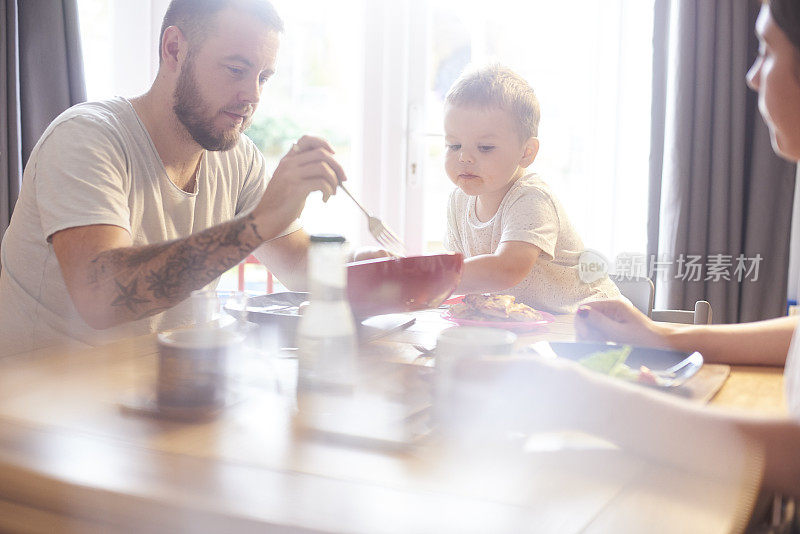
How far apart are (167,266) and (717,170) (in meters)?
2.25

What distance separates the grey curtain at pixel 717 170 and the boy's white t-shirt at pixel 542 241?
0.96 meters

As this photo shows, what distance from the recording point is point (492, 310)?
55.2 inches

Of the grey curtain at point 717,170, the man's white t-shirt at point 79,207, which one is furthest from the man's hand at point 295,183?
the grey curtain at point 717,170

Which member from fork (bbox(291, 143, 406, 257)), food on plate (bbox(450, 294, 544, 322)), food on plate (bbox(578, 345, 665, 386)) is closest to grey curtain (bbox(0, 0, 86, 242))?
fork (bbox(291, 143, 406, 257))

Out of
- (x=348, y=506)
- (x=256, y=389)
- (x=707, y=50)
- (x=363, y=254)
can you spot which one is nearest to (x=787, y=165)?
(x=707, y=50)

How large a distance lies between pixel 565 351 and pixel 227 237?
615 mm

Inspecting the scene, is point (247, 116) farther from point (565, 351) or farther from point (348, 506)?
point (348, 506)

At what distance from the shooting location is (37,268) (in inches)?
58.2

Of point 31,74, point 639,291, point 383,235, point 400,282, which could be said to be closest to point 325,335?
point 400,282

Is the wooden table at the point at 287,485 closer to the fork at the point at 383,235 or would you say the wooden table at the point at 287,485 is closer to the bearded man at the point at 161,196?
the bearded man at the point at 161,196

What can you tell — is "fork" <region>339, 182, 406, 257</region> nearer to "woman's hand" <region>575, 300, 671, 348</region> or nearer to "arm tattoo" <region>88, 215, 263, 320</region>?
"arm tattoo" <region>88, 215, 263, 320</region>

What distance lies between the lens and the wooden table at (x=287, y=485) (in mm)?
573

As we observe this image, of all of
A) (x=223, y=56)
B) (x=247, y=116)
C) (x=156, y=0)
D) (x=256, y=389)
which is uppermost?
(x=156, y=0)

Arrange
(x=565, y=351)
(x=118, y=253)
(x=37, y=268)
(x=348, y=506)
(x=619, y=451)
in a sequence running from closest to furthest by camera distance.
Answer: (x=348, y=506) → (x=619, y=451) → (x=565, y=351) → (x=118, y=253) → (x=37, y=268)
